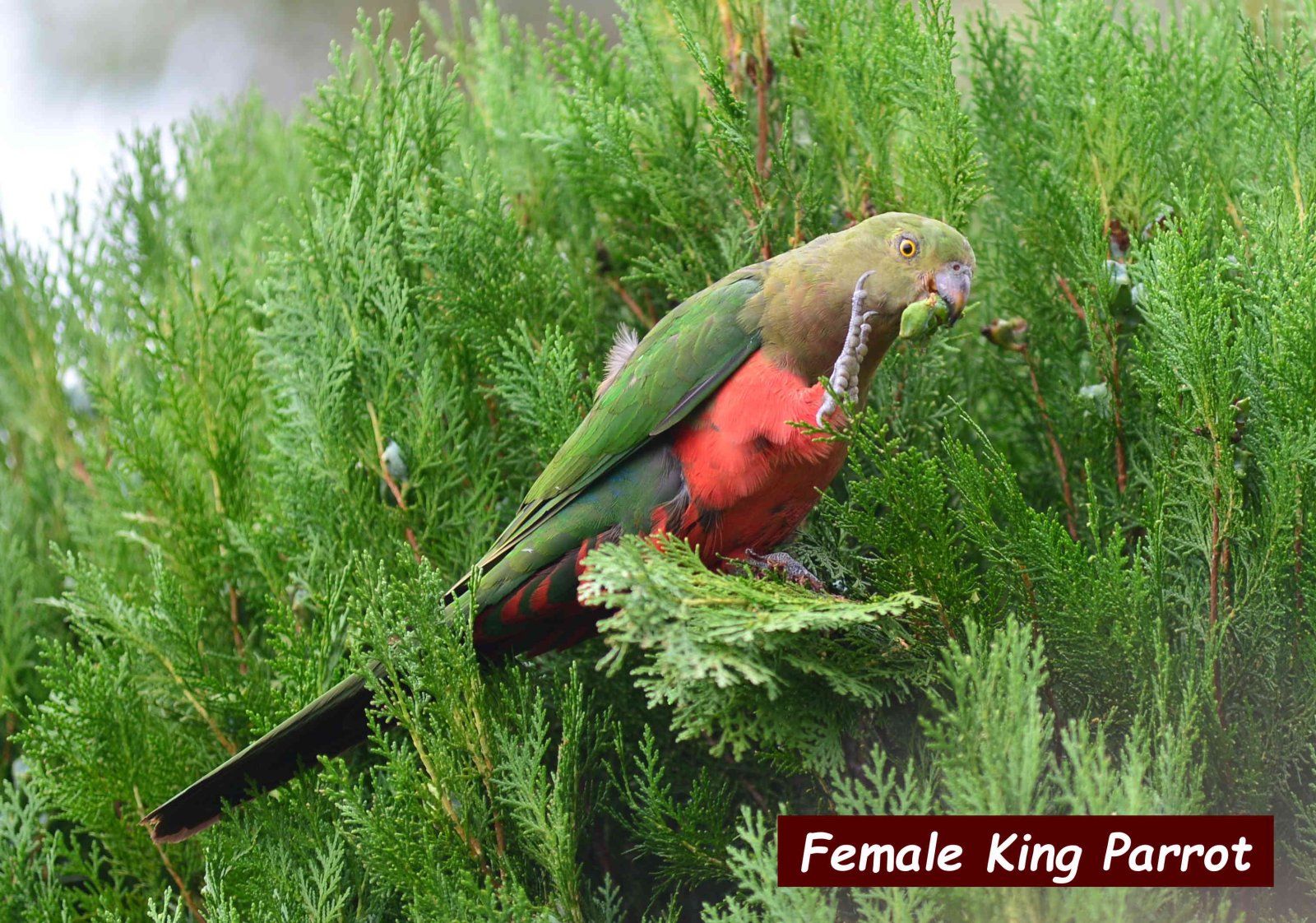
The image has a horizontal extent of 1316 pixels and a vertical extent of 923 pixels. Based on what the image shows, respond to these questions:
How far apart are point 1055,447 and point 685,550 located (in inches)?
38.2

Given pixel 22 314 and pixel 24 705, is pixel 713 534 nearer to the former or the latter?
pixel 24 705

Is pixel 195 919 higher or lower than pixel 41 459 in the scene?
lower

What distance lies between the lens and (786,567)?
6.89 ft

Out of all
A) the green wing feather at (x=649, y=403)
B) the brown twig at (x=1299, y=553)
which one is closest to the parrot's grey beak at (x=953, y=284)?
the green wing feather at (x=649, y=403)

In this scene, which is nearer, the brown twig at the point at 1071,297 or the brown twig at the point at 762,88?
the brown twig at the point at 1071,297

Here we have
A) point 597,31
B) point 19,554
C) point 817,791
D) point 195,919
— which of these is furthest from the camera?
point 19,554

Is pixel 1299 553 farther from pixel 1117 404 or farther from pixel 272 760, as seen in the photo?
pixel 272 760

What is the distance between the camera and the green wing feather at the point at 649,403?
2061 mm

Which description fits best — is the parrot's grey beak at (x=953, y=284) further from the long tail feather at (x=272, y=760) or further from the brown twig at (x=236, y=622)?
the brown twig at (x=236, y=622)

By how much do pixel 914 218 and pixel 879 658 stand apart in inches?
33.2

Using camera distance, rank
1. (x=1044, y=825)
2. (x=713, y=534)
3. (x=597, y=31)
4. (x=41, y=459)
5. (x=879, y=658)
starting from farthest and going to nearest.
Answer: (x=41, y=459)
(x=597, y=31)
(x=713, y=534)
(x=879, y=658)
(x=1044, y=825)

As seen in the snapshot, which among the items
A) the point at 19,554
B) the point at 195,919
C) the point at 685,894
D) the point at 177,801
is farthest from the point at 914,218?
the point at 19,554

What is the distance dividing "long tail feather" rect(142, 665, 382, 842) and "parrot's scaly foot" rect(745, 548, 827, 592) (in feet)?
2.40

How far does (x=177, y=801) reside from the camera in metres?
2.00
